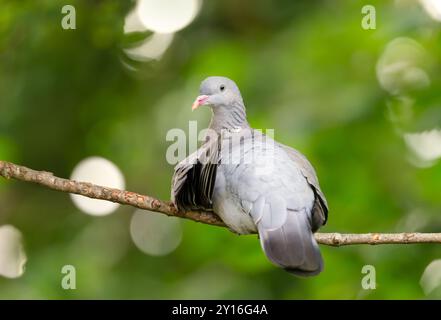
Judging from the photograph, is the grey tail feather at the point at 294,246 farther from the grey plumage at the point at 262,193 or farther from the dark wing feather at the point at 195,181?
the dark wing feather at the point at 195,181

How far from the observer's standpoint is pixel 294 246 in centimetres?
327

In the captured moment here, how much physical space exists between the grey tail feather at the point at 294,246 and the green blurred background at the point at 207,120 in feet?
4.32

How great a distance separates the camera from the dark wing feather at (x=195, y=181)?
140 inches

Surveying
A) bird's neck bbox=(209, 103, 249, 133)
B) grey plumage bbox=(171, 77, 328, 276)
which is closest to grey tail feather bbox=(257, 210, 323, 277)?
grey plumage bbox=(171, 77, 328, 276)

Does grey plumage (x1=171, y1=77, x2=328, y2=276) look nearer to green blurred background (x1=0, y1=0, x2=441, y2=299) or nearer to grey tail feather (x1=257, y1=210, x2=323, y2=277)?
grey tail feather (x1=257, y1=210, x2=323, y2=277)

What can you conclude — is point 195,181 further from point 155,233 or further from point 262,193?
point 155,233

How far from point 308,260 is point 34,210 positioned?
3.77 meters

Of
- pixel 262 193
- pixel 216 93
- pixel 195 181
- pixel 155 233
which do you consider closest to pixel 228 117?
pixel 216 93

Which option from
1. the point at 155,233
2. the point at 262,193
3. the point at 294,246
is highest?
the point at 155,233

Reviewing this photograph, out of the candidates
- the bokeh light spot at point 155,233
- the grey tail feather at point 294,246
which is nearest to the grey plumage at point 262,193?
the grey tail feather at point 294,246

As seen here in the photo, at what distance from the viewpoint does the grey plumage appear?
3.30 m

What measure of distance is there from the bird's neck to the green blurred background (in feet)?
2.57

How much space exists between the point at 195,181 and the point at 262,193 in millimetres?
324

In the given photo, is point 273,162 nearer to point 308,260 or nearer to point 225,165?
point 225,165
